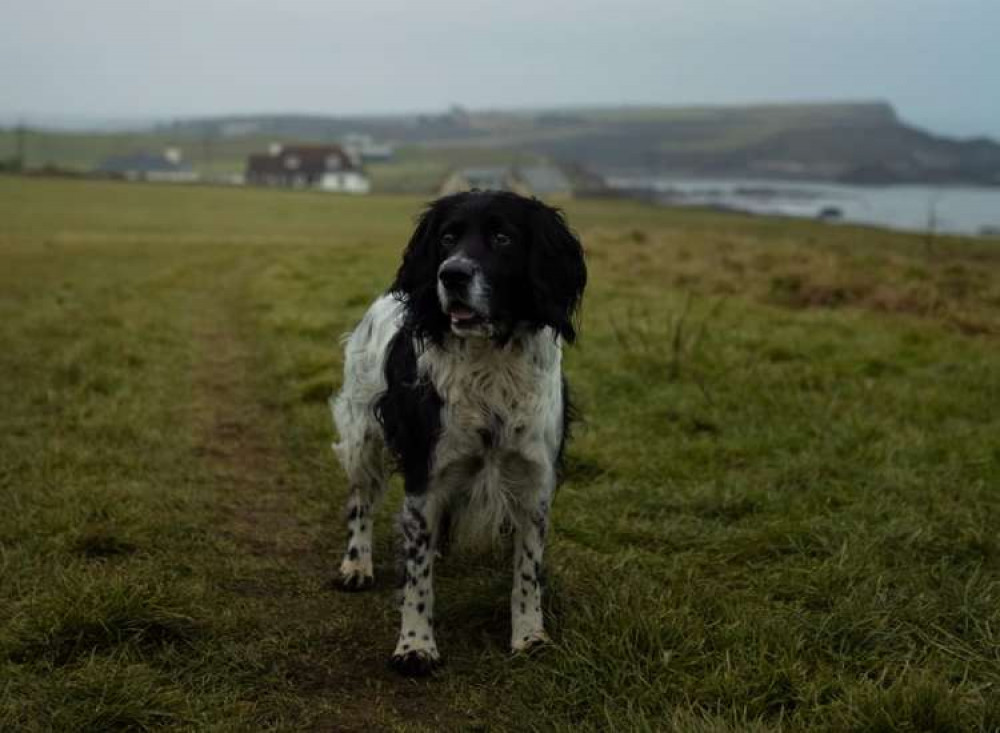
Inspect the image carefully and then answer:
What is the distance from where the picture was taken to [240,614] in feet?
15.9

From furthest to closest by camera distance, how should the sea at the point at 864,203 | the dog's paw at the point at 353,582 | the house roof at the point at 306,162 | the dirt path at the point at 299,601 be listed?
the house roof at the point at 306,162, the sea at the point at 864,203, the dog's paw at the point at 353,582, the dirt path at the point at 299,601

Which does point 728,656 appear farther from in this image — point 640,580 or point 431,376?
point 431,376

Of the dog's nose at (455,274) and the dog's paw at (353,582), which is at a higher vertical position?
the dog's nose at (455,274)

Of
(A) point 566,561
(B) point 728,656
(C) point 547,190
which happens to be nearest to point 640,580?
(A) point 566,561

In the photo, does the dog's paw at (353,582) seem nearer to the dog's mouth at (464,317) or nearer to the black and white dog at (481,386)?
the black and white dog at (481,386)

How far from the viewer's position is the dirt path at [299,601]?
13.5 ft

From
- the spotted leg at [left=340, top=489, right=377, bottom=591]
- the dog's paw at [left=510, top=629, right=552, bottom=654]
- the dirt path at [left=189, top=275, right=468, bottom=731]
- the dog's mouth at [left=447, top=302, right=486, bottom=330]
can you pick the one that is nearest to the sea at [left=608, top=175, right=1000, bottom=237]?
the dirt path at [left=189, top=275, right=468, bottom=731]

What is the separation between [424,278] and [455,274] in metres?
0.49

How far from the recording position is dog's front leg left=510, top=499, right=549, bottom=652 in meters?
4.68

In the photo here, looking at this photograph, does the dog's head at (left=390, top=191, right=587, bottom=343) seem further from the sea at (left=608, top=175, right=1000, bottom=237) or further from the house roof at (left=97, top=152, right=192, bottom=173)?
the house roof at (left=97, top=152, right=192, bottom=173)

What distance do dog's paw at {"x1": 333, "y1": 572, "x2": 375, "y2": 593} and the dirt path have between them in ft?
0.21

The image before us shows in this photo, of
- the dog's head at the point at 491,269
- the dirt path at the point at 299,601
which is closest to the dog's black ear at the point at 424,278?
the dog's head at the point at 491,269

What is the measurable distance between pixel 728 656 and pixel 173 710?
2226 mm

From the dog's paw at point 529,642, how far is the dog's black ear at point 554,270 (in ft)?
4.44
